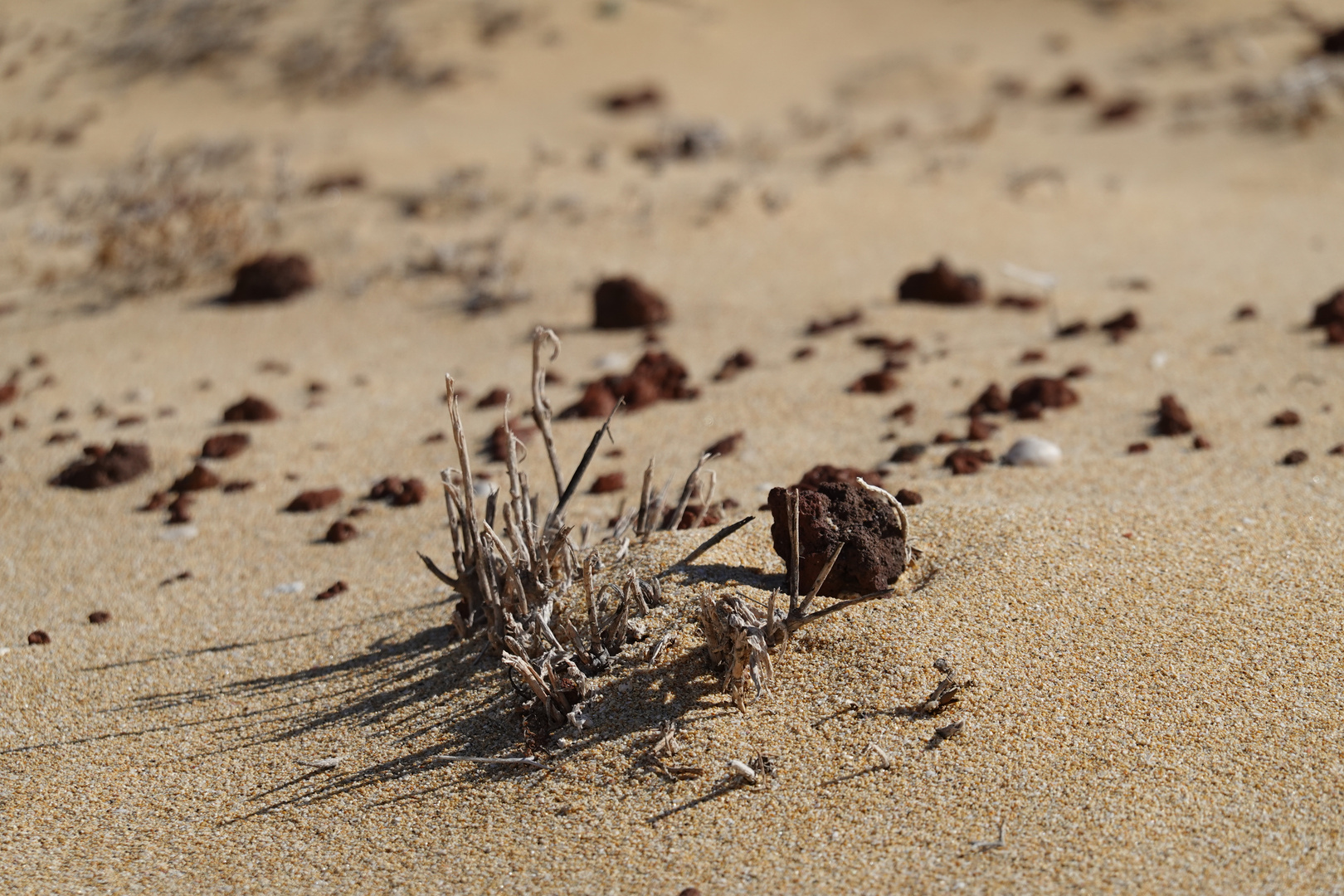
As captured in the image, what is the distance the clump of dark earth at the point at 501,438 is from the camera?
182 inches

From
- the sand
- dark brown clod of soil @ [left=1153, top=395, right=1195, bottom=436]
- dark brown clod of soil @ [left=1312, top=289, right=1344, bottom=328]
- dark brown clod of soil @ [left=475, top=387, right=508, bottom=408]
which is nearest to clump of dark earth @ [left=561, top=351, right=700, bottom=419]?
the sand

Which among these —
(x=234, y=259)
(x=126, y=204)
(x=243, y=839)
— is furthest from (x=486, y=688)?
(x=126, y=204)

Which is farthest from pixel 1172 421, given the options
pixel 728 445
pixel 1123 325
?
pixel 728 445

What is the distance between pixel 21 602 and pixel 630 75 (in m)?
9.37

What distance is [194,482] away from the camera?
14.9 ft

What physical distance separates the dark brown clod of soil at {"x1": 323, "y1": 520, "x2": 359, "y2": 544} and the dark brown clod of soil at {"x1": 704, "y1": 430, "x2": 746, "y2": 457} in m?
1.30

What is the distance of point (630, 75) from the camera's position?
12039mm

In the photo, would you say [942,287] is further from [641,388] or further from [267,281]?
[267,281]

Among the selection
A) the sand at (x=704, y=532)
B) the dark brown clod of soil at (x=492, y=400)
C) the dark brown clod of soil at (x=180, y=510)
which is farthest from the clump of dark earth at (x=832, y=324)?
the dark brown clod of soil at (x=180, y=510)

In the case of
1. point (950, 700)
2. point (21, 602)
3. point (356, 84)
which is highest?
point (356, 84)

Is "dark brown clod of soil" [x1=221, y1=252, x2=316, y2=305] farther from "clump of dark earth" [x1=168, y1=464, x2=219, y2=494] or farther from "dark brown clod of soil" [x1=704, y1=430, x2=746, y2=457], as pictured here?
"dark brown clod of soil" [x1=704, y1=430, x2=746, y2=457]

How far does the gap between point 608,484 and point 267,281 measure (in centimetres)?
337

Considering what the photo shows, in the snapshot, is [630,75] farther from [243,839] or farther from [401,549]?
[243,839]

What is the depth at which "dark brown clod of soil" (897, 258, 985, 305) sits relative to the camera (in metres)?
6.10
